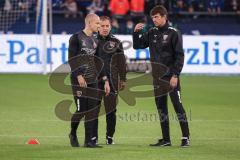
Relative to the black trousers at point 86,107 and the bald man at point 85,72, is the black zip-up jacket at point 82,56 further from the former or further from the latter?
the black trousers at point 86,107

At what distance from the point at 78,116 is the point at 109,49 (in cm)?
131

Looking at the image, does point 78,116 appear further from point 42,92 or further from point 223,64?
point 223,64

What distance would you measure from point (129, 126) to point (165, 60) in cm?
355

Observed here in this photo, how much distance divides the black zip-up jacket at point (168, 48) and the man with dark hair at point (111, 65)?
24.1 inches

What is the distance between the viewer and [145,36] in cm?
1363

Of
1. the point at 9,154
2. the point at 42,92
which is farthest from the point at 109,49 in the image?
the point at 42,92

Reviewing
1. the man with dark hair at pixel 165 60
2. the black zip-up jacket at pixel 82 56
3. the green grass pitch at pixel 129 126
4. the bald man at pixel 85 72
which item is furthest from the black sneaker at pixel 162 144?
the black zip-up jacket at pixel 82 56

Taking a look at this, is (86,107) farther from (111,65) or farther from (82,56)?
(111,65)

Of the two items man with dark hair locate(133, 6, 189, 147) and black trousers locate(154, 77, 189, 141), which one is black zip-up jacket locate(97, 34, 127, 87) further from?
black trousers locate(154, 77, 189, 141)

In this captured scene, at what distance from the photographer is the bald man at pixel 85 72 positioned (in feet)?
41.7

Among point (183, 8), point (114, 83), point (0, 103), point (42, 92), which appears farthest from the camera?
point (183, 8)

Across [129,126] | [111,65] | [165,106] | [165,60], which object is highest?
[165,60]

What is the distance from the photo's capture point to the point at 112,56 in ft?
44.9

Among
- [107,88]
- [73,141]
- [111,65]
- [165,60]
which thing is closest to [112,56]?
[111,65]
